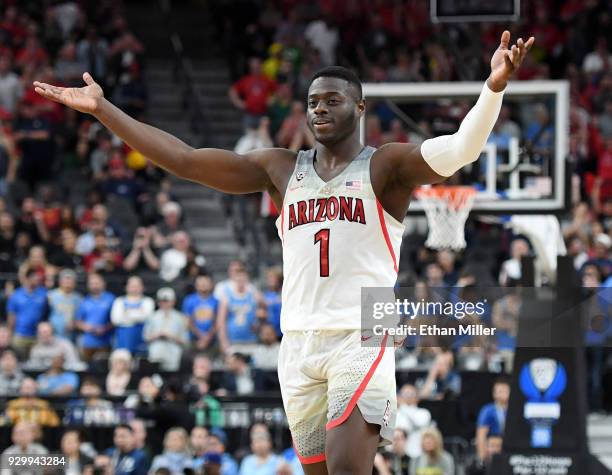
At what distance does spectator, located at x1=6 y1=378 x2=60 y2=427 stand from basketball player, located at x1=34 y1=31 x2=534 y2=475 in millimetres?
8067

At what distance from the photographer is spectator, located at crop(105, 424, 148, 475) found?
1388 centimetres

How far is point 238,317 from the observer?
55.9ft

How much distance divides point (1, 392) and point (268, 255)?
5826 mm

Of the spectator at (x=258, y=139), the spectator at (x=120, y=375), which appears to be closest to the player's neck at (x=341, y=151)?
the spectator at (x=120, y=375)

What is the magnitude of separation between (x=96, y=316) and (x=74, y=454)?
3643 mm

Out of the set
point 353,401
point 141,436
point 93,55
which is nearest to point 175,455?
point 141,436

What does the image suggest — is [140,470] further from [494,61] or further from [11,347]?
[494,61]

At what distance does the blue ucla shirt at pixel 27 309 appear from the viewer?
679 inches

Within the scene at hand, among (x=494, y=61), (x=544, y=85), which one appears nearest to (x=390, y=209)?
(x=494, y=61)

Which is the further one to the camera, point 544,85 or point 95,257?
point 95,257

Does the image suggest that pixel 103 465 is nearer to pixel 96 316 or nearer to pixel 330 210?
pixel 96 316

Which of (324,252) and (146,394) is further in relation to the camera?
(146,394)

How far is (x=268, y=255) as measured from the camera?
2016cm

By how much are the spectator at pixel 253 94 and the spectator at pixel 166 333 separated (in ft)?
19.0
